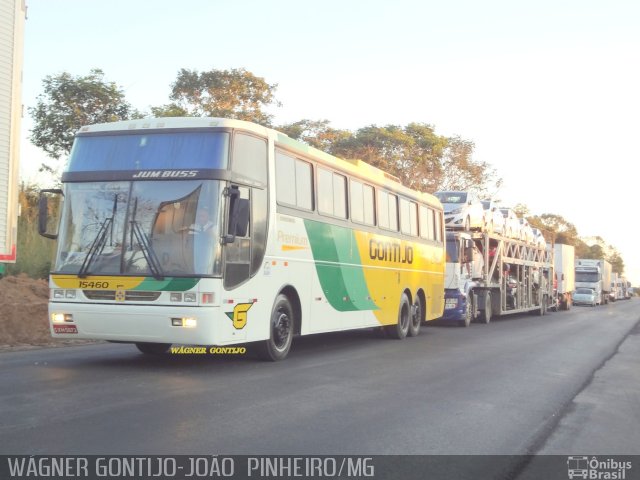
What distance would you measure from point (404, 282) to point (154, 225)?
8406 millimetres

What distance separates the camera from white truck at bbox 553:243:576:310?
39287 millimetres

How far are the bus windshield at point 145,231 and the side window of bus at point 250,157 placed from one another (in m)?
0.57

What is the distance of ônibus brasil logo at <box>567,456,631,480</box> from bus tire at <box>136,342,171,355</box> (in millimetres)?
7438

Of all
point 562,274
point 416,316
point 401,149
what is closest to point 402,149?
point 401,149

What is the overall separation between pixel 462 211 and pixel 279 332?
13.9m

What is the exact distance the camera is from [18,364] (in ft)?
34.5

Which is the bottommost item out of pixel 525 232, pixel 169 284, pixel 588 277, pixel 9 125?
pixel 169 284

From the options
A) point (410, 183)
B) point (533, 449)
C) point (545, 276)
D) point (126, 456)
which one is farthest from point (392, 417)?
point (410, 183)

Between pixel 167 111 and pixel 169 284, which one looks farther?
pixel 167 111

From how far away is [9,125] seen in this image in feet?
50.5

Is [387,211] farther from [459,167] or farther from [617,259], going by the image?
[617,259]

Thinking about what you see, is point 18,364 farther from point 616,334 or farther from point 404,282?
point 616,334

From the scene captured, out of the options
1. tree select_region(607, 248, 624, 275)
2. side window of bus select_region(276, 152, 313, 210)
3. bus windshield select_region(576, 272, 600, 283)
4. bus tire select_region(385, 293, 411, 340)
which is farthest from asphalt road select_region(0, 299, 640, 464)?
tree select_region(607, 248, 624, 275)

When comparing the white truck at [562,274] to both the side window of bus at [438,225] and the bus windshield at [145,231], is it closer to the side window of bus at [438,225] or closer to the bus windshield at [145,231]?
the side window of bus at [438,225]
